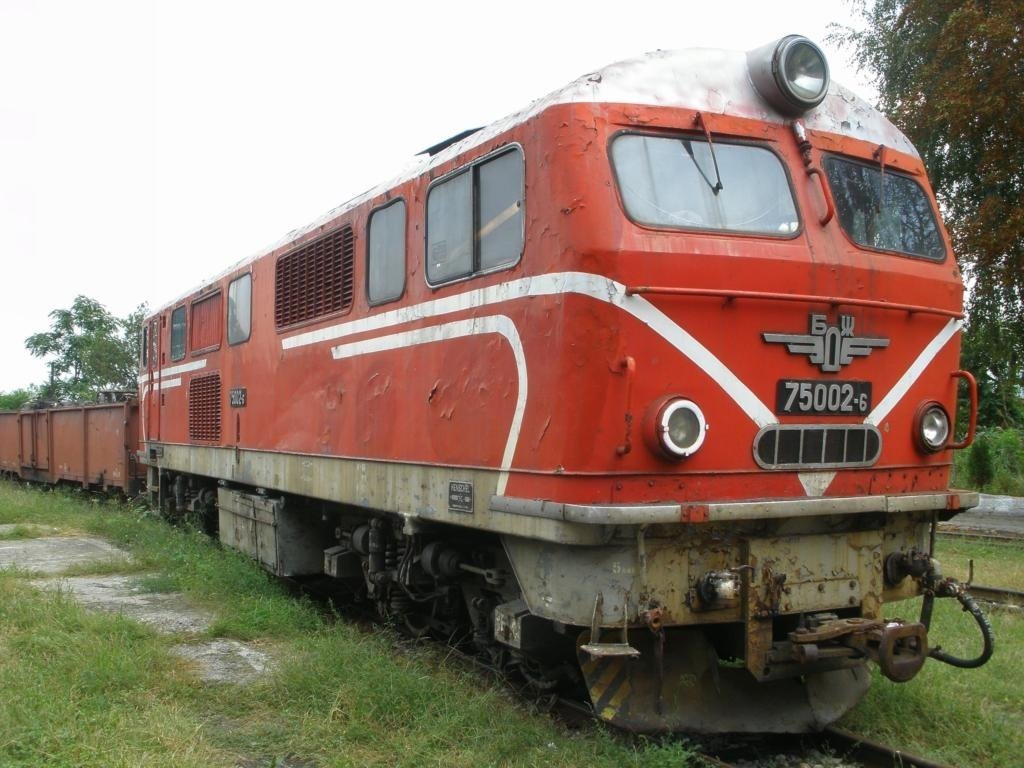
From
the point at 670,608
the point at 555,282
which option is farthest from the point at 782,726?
the point at 555,282

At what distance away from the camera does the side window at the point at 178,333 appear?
11.3 metres

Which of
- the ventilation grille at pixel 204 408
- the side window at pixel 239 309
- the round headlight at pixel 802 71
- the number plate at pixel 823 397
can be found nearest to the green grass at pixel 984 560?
the number plate at pixel 823 397

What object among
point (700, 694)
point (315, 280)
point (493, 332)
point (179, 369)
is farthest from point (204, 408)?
point (700, 694)

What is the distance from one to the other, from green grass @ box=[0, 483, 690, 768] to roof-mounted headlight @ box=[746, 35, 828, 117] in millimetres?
3143

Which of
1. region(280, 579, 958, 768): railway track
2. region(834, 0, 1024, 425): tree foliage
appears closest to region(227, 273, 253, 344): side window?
region(280, 579, 958, 768): railway track

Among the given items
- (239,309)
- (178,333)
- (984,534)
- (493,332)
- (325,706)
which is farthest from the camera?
(984,534)

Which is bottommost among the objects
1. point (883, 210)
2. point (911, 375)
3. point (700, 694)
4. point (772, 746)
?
point (772, 746)

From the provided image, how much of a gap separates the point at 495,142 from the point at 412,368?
1.45 meters

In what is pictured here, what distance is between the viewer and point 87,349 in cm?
4225

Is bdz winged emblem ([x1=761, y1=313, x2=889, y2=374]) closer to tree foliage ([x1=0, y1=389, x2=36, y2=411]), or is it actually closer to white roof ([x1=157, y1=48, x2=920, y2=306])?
white roof ([x1=157, y1=48, x2=920, y2=306])

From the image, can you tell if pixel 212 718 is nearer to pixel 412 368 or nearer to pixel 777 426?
pixel 412 368

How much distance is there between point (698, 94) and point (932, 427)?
2.13 meters

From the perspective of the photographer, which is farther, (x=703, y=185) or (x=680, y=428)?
(x=703, y=185)

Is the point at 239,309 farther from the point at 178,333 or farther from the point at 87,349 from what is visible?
the point at 87,349
